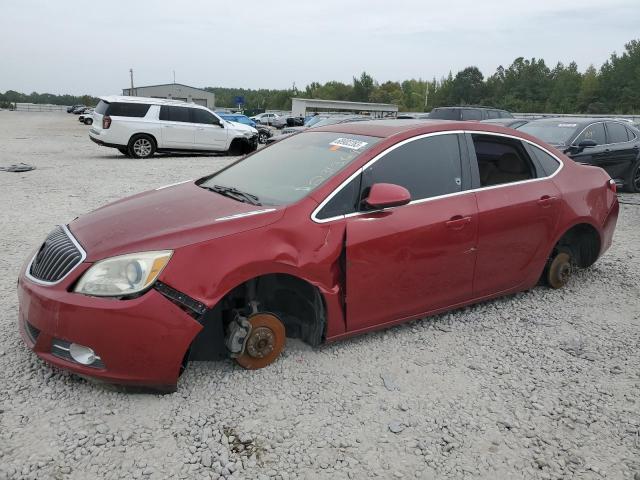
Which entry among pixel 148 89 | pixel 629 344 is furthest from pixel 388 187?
pixel 148 89

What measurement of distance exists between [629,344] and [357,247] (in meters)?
2.17

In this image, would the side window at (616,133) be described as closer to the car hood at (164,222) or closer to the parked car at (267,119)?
the car hood at (164,222)

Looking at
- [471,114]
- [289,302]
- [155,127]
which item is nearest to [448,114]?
[471,114]

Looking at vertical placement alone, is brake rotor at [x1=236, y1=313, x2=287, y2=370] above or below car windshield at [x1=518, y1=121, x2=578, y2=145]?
below

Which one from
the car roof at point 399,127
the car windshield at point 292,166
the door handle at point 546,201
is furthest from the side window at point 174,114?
the door handle at point 546,201

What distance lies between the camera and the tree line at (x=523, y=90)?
7719 centimetres

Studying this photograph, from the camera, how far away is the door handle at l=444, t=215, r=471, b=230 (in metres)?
3.58

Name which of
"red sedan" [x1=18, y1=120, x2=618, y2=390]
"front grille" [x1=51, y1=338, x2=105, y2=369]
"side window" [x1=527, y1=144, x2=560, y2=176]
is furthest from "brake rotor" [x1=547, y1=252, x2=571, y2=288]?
"front grille" [x1=51, y1=338, x2=105, y2=369]

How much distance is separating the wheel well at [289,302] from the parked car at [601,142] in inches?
302

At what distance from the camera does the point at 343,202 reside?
3250mm

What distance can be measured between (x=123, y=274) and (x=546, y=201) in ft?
10.6

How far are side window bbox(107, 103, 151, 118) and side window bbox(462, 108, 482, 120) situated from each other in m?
9.94

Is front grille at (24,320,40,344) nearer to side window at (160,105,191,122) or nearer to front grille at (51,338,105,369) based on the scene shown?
front grille at (51,338,105,369)

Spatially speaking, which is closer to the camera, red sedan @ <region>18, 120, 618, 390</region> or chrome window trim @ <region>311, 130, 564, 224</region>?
red sedan @ <region>18, 120, 618, 390</region>
